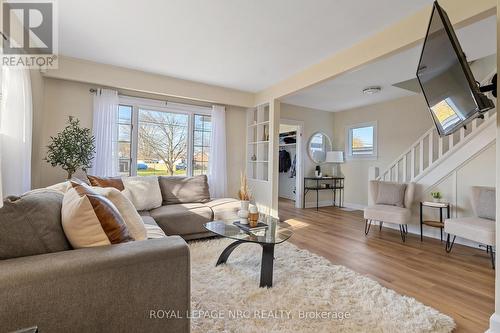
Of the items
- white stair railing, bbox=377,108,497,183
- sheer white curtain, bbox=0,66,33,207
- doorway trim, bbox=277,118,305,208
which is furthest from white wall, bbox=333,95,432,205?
sheer white curtain, bbox=0,66,33,207

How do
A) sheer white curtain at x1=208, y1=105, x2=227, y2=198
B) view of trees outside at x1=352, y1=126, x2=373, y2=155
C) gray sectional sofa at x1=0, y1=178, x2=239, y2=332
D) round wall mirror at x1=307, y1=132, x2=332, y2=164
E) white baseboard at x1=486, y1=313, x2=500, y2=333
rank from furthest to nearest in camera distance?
round wall mirror at x1=307, y1=132, x2=332, y2=164 → view of trees outside at x1=352, y1=126, x2=373, y2=155 → sheer white curtain at x1=208, y1=105, x2=227, y2=198 → white baseboard at x1=486, y1=313, x2=500, y2=333 → gray sectional sofa at x1=0, y1=178, x2=239, y2=332

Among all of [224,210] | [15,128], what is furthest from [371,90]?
[15,128]

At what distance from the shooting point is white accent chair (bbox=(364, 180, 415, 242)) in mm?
3336

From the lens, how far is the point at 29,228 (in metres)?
1.01

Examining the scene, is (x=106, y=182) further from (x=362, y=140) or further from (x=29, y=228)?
(x=362, y=140)

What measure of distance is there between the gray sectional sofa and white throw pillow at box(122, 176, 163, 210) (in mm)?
1804

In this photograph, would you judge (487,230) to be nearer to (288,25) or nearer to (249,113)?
(288,25)

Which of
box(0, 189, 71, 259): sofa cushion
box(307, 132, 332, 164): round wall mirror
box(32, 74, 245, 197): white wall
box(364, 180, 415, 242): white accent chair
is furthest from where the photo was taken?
box(307, 132, 332, 164): round wall mirror

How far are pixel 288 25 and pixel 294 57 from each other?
2.40ft

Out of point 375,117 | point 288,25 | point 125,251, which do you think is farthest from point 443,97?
point 375,117

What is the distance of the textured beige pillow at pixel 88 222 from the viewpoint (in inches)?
44.0

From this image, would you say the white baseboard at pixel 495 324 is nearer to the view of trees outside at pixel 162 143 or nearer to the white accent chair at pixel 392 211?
the white accent chair at pixel 392 211

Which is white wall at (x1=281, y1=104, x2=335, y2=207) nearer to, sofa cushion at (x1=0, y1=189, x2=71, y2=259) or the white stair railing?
the white stair railing

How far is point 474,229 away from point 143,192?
393cm
